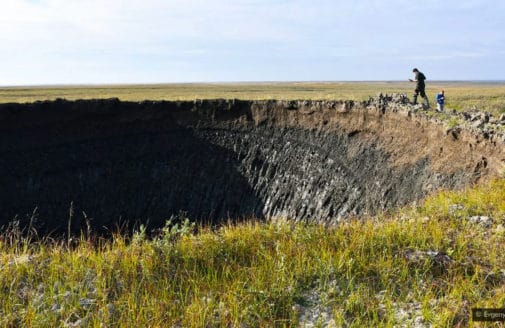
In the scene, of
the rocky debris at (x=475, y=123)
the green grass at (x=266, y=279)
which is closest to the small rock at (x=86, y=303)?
the green grass at (x=266, y=279)

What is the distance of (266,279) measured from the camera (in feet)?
17.7

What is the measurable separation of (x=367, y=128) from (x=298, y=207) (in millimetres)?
5938

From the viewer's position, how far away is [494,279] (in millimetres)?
5184

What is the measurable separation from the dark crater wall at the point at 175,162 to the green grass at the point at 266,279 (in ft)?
39.0

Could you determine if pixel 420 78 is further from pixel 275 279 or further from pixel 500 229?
pixel 275 279

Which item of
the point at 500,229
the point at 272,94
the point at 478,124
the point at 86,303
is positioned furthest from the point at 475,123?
the point at 272,94

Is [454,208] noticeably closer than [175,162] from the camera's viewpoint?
Yes

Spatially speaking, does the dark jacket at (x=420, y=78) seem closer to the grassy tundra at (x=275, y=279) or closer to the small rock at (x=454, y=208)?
the small rock at (x=454, y=208)

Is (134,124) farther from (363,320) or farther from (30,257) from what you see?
(363,320)

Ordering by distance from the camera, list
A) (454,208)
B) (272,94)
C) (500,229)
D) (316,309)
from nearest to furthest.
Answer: (316,309), (500,229), (454,208), (272,94)

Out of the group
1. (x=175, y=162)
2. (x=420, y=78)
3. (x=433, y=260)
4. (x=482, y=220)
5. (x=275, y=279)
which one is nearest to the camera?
(x=275, y=279)

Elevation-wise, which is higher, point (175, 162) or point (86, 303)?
point (86, 303)

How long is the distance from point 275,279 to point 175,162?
75.2 ft

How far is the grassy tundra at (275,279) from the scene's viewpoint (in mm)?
4621
